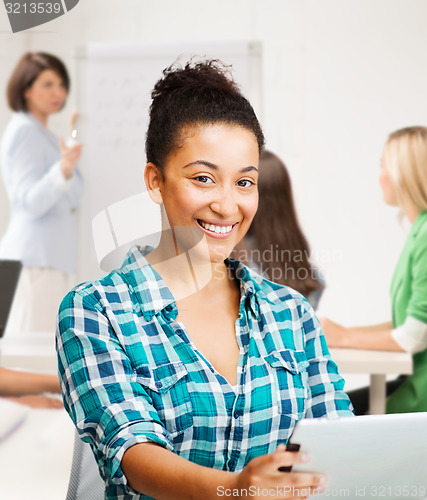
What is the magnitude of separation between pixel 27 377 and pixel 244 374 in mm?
526

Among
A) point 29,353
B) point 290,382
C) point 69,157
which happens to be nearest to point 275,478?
point 290,382

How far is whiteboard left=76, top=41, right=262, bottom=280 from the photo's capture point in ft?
1.87

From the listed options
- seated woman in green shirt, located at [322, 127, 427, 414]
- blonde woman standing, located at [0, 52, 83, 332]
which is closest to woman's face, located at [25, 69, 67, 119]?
blonde woman standing, located at [0, 52, 83, 332]

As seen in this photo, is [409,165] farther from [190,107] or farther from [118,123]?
[190,107]

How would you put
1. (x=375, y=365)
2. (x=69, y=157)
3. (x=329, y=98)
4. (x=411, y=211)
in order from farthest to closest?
(x=329, y=98), (x=69, y=157), (x=411, y=211), (x=375, y=365)

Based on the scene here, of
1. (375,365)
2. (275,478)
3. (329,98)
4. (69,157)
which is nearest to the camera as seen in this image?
(275,478)

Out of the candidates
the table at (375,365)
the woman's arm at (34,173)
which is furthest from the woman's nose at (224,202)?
the woman's arm at (34,173)

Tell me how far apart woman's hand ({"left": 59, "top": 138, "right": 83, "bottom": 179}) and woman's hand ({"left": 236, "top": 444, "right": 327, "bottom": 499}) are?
1202 millimetres

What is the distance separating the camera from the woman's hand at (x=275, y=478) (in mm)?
381

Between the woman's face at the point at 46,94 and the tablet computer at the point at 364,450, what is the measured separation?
1.46m

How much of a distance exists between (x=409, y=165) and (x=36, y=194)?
83cm

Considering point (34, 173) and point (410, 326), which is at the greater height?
point (34, 173)

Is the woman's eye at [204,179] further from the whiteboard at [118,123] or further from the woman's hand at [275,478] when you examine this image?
the woman's hand at [275,478]

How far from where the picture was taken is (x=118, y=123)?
1.45 m
